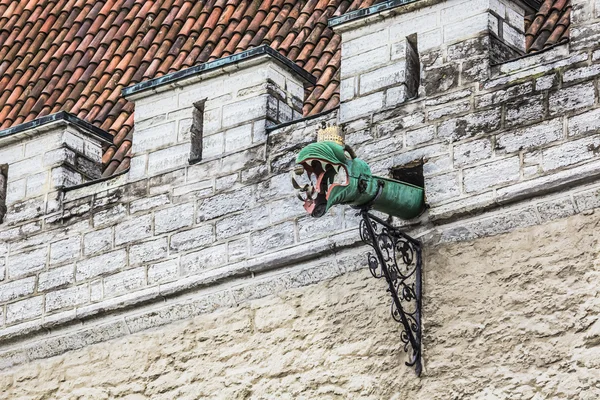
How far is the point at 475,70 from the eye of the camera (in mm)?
9172

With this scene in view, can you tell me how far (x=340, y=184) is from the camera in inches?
344

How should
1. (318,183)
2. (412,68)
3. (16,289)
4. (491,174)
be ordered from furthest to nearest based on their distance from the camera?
(16,289) → (412,68) → (491,174) → (318,183)

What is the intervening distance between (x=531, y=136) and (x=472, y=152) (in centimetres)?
32

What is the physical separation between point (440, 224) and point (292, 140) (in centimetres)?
112

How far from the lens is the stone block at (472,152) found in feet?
29.5

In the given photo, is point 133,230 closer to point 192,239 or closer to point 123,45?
point 192,239

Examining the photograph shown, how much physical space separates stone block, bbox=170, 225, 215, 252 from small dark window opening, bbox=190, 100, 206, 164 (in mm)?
409

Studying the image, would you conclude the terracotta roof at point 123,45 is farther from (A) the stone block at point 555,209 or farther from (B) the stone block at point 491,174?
(A) the stone block at point 555,209

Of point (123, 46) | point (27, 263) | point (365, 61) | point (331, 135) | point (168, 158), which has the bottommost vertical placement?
point (27, 263)

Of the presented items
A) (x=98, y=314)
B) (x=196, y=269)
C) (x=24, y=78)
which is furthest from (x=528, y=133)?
(x=24, y=78)

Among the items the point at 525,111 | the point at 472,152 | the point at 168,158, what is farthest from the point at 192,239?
the point at 525,111

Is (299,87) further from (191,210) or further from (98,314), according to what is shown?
(98,314)

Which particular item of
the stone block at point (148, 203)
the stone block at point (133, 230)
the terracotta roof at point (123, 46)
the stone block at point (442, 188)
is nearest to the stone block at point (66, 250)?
the stone block at point (133, 230)

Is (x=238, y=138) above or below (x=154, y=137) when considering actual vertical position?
below
